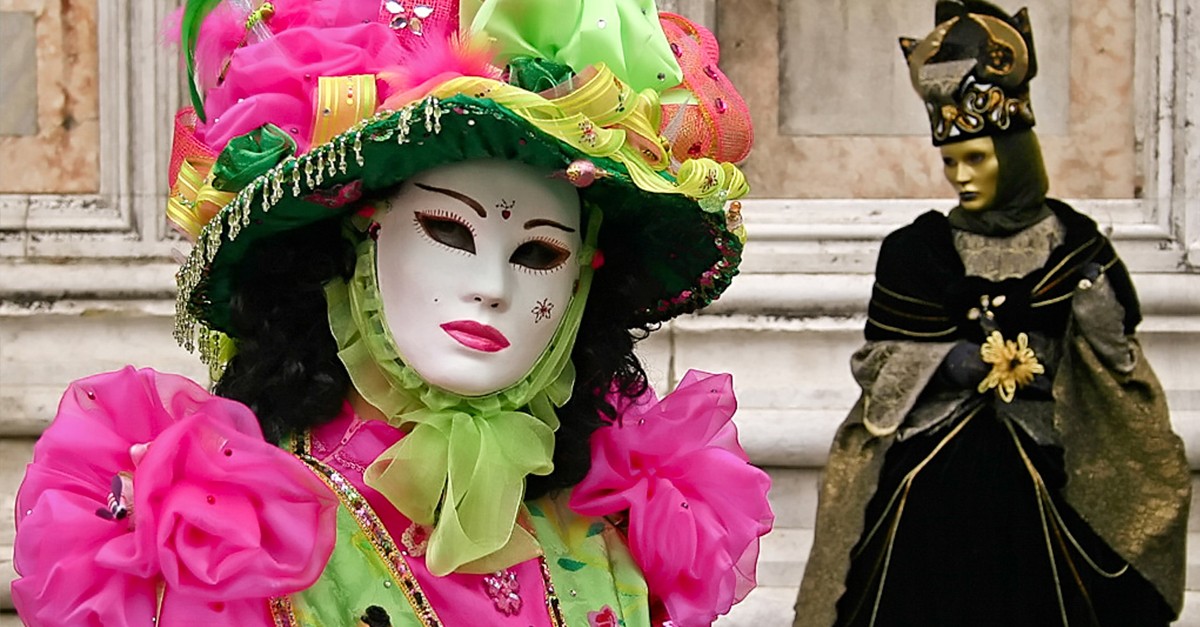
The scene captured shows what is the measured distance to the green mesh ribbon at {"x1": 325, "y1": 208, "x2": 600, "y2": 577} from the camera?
1.99 metres

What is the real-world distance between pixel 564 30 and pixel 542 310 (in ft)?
0.98

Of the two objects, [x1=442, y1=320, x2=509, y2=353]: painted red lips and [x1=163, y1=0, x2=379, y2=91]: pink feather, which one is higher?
[x1=163, y1=0, x2=379, y2=91]: pink feather

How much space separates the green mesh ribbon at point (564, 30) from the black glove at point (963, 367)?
1.85 meters

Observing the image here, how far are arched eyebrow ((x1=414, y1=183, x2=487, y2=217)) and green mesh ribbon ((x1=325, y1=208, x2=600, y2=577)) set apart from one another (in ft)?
0.31

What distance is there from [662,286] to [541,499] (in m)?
0.30

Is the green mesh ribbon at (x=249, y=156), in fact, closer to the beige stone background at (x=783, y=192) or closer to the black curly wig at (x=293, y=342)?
the black curly wig at (x=293, y=342)

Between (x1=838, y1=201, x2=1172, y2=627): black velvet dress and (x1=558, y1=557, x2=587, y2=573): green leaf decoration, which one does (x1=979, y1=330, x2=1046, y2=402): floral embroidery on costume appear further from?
(x1=558, y1=557, x2=587, y2=573): green leaf decoration

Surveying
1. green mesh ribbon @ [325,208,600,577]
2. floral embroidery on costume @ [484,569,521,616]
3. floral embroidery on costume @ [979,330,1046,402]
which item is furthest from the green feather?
floral embroidery on costume @ [979,330,1046,402]

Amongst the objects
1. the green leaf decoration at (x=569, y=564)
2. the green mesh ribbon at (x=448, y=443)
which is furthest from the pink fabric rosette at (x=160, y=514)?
the green leaf decoration at (x=569, y=564)

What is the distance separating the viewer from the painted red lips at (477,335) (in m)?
2.00

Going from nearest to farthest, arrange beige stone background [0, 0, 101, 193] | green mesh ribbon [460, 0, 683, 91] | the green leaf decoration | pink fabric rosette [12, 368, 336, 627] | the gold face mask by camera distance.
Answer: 1. pink fabric rosette [12, 368, 336, 627]
2. green mesh ribbon [460, 0, 683, 91]
3. the green leaf decoration
4. the gold face mask
5. beige stone background [0, 0, 101, 193]

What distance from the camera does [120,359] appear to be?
14.9 feet

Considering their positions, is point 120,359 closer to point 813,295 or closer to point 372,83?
point 813,295

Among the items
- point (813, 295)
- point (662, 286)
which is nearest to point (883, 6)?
point (813, 295)
